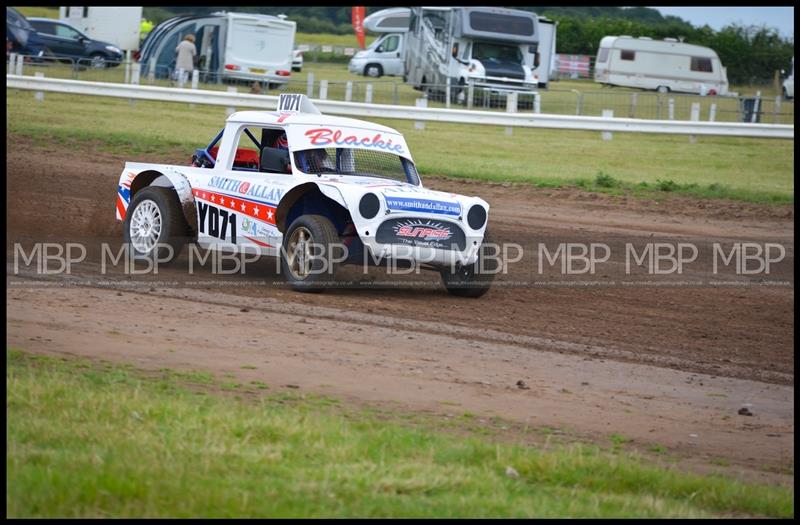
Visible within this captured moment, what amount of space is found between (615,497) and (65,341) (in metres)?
4.39

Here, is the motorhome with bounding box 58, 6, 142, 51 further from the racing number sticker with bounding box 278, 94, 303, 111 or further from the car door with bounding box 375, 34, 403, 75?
the racing number sticker with bounding box 278, 94, 303, 111

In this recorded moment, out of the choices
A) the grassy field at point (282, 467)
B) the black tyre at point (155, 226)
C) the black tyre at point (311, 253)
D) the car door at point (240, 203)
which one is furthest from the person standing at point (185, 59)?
the grassy field at point (282, 467)

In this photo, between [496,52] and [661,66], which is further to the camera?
[661,66]

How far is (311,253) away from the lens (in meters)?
10.9

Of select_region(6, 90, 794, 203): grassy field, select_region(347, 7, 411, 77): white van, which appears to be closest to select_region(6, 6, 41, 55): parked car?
select_region(6, 90, 794, 203): grassy field

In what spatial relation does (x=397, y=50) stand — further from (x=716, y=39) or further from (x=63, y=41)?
(x=716, y=39)

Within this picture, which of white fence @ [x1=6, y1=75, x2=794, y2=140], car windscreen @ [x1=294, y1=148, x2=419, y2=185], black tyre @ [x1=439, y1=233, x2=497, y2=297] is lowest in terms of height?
black tyre @ [x1=439, y1=233, x2=497, y2=297]

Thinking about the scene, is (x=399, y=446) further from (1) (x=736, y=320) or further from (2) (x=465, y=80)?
(2) (x=465, y=80)

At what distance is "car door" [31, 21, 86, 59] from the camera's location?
41.5 meters

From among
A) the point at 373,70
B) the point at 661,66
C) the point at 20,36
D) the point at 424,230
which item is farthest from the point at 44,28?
the point at 424,230

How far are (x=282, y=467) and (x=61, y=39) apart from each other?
38.7 m

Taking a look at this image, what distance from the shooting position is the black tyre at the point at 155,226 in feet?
39.4

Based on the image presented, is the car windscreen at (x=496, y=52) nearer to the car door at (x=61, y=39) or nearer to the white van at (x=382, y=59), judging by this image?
the white van at (x=382, y=59)

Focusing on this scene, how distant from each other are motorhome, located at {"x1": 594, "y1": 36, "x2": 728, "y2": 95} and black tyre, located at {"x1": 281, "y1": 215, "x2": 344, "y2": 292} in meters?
43.2
